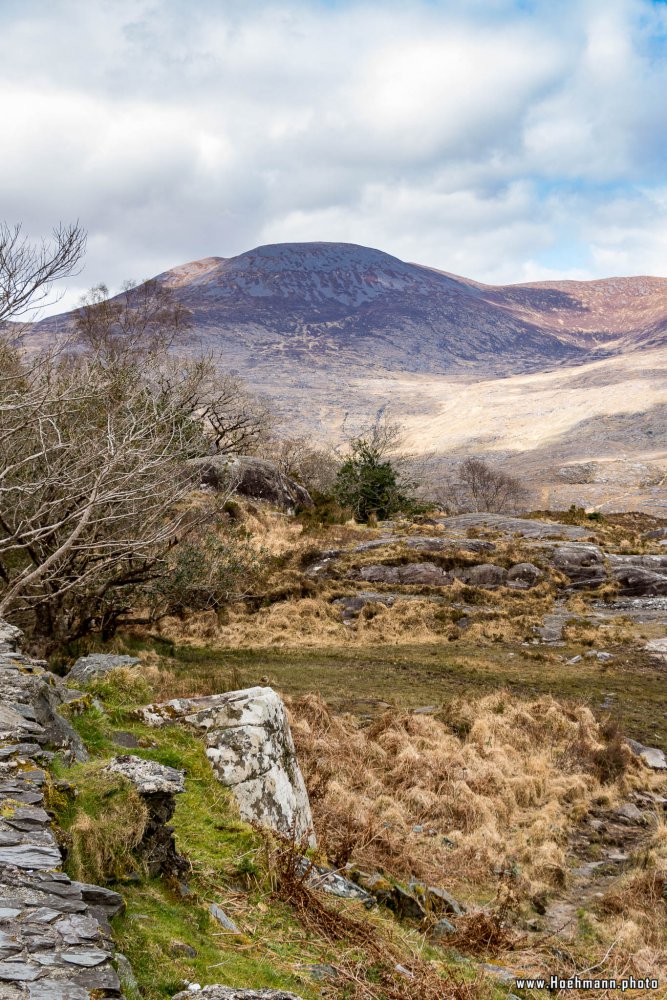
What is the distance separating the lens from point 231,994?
8.56ft

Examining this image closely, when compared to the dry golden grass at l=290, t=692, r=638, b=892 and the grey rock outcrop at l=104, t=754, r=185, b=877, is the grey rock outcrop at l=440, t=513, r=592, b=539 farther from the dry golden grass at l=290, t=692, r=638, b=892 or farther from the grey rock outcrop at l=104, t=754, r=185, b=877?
the grey rock outcrop at l=104, t=754, r=185, b=877

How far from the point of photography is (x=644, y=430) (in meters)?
124

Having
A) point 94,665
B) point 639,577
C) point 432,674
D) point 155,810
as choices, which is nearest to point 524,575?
point 639,577

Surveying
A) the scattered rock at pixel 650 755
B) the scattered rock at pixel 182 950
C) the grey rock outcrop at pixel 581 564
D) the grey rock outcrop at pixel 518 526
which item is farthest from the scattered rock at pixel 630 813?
the grey rock outcrop at pixel 518 526

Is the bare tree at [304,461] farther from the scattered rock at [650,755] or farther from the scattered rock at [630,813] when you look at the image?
the scattered rock at [630,813]

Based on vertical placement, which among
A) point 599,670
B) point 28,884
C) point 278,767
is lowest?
point 599,670

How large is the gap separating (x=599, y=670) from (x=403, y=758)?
7.52 metres

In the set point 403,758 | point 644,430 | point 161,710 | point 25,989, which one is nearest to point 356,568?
point 403,758

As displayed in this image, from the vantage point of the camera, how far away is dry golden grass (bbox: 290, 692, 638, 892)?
675 cm

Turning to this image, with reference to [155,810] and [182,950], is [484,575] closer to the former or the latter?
[155,810]

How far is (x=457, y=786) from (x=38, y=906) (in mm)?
6793

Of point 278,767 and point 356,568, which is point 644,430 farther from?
point 278,767

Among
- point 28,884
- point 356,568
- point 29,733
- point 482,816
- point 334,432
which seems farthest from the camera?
point 334,432

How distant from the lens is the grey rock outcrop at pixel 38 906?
2.20 metres
